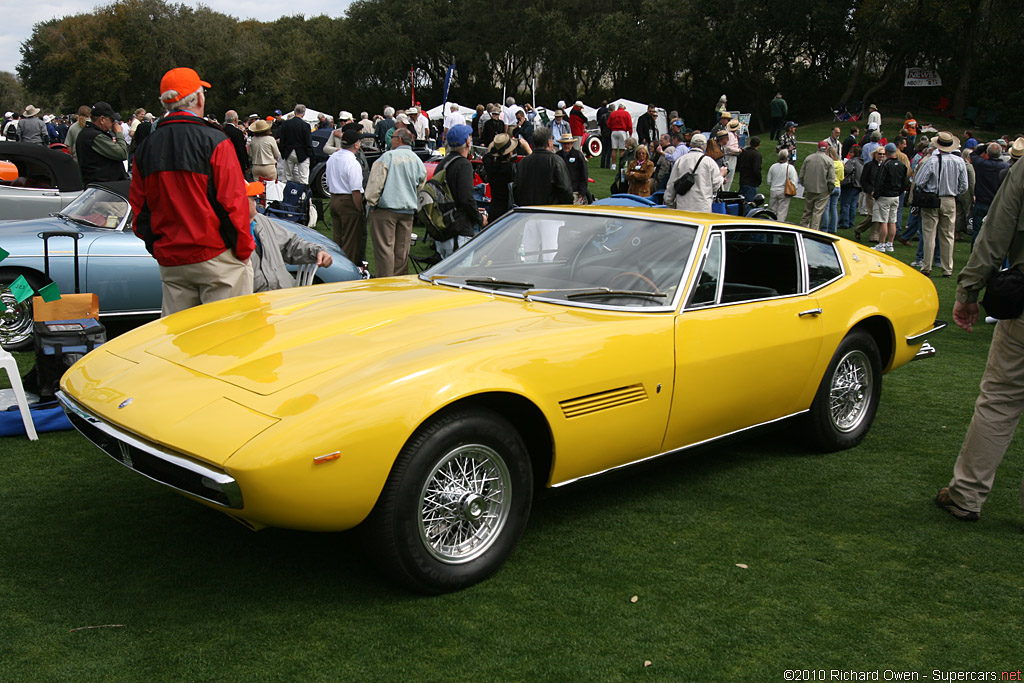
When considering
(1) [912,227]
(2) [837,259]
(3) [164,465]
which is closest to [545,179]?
(2) [837,259]

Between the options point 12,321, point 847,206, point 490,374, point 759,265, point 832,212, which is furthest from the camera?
point 847,206

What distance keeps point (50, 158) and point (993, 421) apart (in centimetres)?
978

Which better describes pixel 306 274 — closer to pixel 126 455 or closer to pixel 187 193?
pixel 187 193

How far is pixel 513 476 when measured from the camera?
3504 millimetres

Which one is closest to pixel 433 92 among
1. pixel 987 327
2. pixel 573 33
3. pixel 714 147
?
pixel 573 33

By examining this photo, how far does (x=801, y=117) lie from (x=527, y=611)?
41623 mm

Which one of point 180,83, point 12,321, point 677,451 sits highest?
point 180,83

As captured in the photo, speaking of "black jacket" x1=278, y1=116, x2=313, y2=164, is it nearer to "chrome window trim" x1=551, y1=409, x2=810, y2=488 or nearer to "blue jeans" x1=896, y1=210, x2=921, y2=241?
"blue jeans" x1=896, y1=210, x2=921, y2=241

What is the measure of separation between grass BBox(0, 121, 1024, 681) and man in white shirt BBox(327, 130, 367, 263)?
6.47 m

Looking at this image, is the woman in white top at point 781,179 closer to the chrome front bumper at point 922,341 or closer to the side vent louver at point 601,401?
the chrome front bumper at point 922,341

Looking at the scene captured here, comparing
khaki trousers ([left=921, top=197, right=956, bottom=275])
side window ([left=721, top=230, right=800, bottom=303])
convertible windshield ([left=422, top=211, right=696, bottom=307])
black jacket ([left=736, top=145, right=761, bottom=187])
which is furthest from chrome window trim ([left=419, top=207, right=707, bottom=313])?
black jacket ([left=736, top=145, right=761, bottom=187])

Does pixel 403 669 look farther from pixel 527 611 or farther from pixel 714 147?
pixel 714 147

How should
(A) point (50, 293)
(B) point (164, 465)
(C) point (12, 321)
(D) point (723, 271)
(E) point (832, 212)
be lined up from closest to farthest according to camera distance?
1. (B) point (164, 465)
2. (D) point (723, 271)
3. (A) point (50, 293)
4. (C) point (12, 321)
5. (E) point (832, 212)

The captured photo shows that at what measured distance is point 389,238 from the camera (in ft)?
32.0
